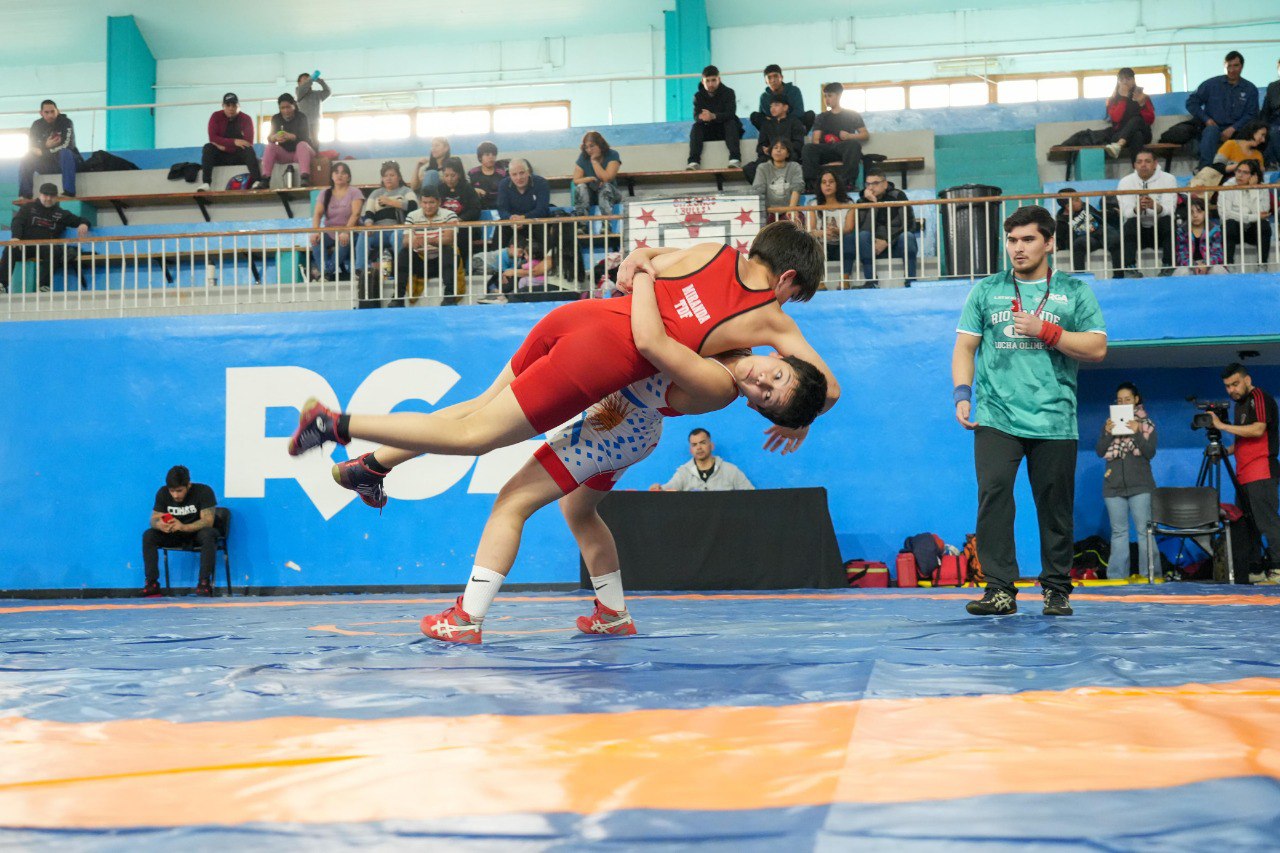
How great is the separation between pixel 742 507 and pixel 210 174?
30.5 feet

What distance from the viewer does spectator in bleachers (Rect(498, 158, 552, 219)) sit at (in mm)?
11539

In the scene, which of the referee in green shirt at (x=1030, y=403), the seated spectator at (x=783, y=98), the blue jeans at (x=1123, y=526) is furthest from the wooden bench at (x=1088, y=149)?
the referee in green shirt at (x=1030, y=403)

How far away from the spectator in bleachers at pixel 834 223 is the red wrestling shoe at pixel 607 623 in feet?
20.0

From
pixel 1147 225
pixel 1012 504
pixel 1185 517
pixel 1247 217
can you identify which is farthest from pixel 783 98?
pixel 1012 504

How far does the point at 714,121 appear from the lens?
13531 mm

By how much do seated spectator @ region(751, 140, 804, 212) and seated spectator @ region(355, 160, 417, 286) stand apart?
3466mm

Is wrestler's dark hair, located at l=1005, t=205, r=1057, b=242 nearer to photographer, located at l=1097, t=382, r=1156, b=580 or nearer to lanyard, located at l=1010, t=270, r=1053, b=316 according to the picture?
lanyard, located at l=1010, t=270, r=1053, b=316

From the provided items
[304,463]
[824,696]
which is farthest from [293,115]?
[824,696]

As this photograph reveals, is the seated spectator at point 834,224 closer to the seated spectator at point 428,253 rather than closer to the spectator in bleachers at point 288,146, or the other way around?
the seated spectator at point 428,253

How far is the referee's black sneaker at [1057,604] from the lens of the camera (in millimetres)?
4719

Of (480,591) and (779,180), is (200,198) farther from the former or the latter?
(480,591)

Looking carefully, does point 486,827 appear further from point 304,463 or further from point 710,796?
point 304,463

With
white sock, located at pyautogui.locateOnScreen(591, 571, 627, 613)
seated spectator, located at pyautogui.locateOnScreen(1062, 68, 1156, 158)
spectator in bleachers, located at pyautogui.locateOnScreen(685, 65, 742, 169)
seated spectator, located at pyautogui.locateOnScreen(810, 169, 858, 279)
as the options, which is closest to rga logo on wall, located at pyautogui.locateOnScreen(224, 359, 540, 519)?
seated spectator, located at pyautogui.locateOnScreen(810, 169, 858, 279)

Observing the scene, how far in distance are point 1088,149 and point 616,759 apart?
12.7m
